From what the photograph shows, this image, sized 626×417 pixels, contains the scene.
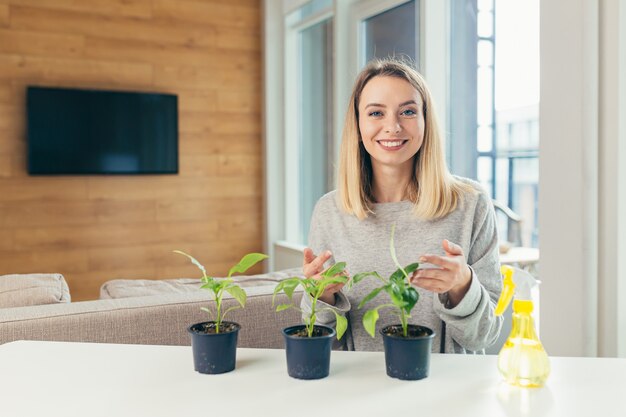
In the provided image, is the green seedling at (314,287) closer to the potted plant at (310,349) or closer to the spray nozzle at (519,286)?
the potted plant at (310,349)

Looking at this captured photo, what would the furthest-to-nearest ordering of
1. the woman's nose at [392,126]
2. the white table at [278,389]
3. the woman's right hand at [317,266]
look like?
1. the woman's nose at [392,126]
2. the woman's right hand at [317,266]
3. the white table at [278,389]

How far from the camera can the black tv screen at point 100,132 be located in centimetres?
444

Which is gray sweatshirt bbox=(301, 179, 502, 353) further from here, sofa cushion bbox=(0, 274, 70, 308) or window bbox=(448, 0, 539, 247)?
window bbox=(448, 0, 539, 247)

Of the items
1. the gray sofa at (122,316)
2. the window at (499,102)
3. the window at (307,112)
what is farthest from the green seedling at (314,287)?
the window at (307,112)

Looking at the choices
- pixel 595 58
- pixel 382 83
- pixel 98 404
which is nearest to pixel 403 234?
pixel 382 83

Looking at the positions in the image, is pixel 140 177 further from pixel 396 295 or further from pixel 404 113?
pixel 396 295

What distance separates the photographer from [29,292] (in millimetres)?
1659

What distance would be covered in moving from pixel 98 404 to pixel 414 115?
0.90 metres

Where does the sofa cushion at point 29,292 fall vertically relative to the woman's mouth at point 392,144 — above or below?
below

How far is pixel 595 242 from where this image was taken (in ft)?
6.10

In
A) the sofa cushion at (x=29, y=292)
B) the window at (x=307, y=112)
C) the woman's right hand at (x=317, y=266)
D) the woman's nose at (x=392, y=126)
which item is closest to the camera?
the woman's right hand at (x=317, y=266)

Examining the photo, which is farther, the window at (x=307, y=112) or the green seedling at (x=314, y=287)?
the window at (x=307, y=112)

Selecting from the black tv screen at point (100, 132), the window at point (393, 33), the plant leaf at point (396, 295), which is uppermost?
the window at point (393, 33)

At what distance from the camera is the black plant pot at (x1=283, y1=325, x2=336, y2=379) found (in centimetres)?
94
